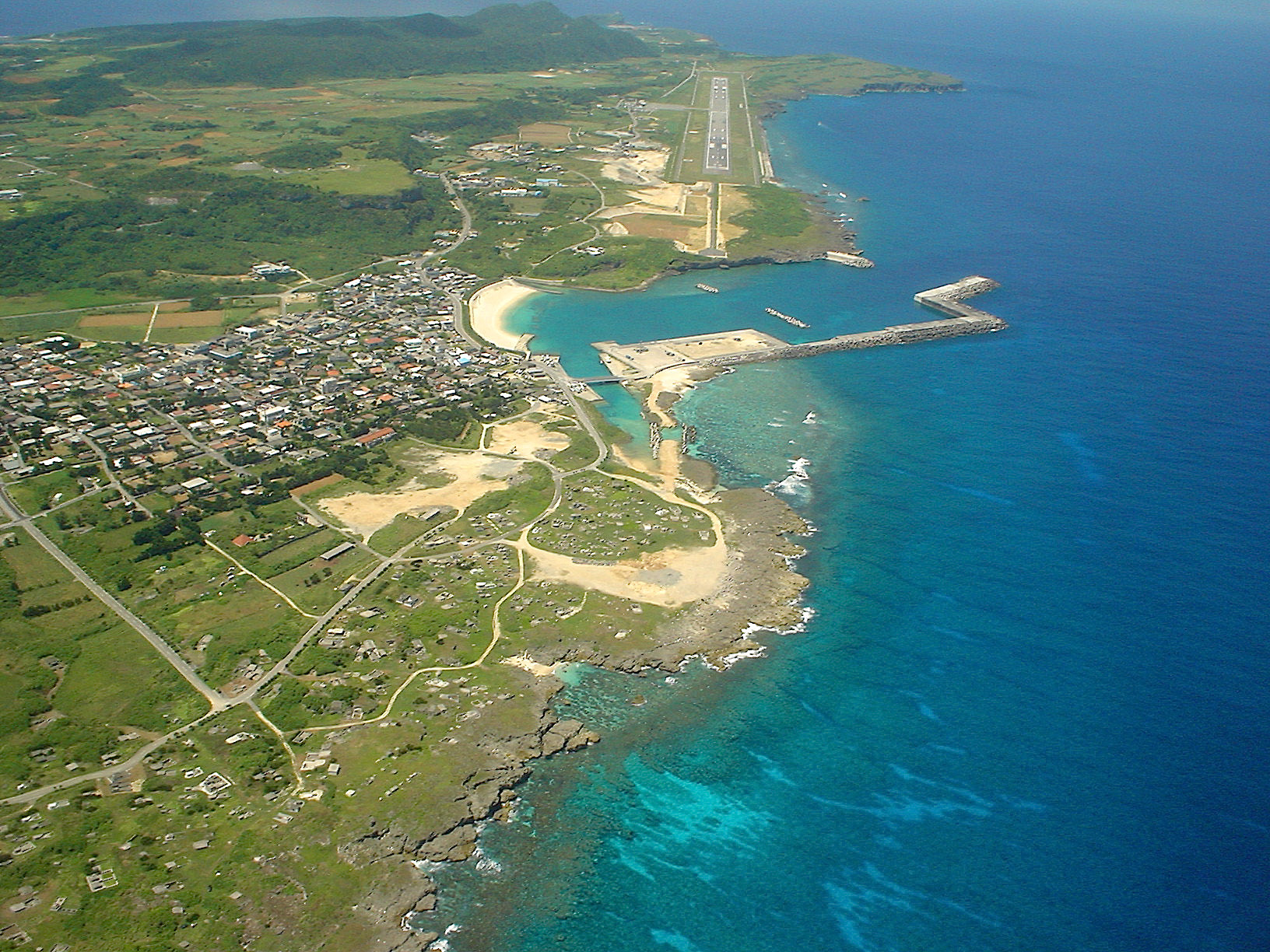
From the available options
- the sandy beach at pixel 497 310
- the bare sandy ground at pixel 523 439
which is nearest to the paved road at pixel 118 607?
the bare sandy ground at pixel 523 439

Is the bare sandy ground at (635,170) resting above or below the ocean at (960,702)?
above

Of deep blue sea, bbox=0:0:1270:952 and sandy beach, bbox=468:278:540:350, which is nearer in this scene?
deep blue sea, bbox=0:0:1270:952

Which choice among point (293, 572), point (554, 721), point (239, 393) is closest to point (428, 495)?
point (293, 572)

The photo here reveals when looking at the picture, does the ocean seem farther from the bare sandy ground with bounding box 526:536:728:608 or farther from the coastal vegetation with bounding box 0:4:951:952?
the bare sandy ground with bounding box 526:536:728:608

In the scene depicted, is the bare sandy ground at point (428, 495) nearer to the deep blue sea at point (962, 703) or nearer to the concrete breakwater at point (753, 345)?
the deep blue sea at point (962, 703)

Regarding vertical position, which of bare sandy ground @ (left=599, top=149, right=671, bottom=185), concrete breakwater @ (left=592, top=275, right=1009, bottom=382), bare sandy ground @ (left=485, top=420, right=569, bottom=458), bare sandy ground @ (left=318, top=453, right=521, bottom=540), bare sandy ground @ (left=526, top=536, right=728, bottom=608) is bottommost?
bare sandy ground @ (left=526, top=536, right=728, bottom=608)

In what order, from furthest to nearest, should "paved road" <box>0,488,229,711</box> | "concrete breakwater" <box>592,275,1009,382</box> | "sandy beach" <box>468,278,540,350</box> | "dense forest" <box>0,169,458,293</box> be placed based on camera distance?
"dense forest" <box>0,169,458,293</box>
"sandy beach" <box>468,278,540,350</box>
"concrete breakwater" <box>592,275,1009,382</box>
"paved road" <box>0,488,229,711</box>

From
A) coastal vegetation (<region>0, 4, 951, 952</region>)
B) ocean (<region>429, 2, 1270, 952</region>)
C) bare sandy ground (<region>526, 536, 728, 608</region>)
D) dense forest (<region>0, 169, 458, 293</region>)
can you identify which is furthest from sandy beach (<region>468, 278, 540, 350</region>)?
bare sandy ground (<region>526, 536, 728, 608</region>)
